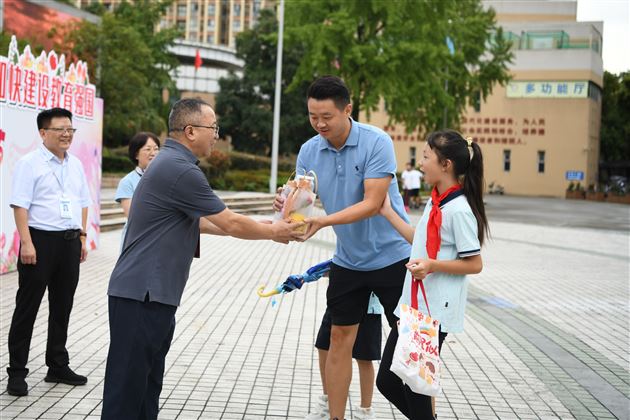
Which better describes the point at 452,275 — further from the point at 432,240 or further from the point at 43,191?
the point at 43,191

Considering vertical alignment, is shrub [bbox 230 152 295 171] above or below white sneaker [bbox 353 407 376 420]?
above

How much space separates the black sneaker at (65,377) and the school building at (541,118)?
5384cm

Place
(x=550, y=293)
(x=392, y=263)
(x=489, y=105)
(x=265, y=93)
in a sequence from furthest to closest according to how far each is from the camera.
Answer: (x=489, y=105) → (x=265, y=93) → (x=550, y=293) → (x=392, y=263)

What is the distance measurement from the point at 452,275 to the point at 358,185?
840 millimetres

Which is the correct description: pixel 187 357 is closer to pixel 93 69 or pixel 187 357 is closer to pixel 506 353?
pixel 506 353

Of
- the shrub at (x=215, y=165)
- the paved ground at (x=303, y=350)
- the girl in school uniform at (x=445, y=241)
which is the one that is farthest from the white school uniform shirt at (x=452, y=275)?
the shrub at (x=215, y=165)

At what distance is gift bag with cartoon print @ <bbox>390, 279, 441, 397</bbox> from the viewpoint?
3631 millimetres

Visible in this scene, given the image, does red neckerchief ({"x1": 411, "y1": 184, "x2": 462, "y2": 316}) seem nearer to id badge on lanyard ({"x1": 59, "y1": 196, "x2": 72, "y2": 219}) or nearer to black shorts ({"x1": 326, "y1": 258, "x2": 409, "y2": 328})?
black shorts ({"x1": 326, "y1": 258, "x2": 409, "y2": 328})

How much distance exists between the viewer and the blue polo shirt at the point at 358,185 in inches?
175

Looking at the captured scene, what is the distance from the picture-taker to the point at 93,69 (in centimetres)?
2869

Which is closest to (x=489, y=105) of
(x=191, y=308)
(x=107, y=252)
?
(x=107, y=252)

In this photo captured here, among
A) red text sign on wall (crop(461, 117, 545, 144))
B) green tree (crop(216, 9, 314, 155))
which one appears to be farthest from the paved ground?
red text sign on wall (crop(461, 117, 545, 144))

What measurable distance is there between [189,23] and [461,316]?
4804 inches

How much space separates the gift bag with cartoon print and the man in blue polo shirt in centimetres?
78
